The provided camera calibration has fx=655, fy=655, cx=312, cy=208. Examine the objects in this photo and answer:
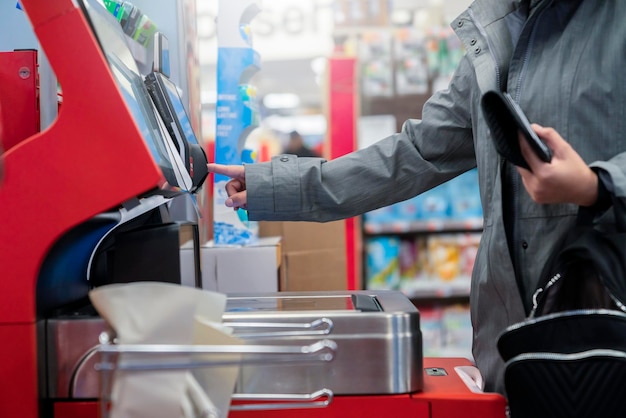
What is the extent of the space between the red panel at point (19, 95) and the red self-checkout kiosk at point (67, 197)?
0.29m

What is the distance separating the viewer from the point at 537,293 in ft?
3.43

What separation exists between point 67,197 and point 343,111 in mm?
3075

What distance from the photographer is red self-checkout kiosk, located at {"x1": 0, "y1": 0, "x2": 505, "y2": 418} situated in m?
0.88

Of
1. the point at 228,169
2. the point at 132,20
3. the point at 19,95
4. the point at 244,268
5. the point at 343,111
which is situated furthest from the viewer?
the point at 343,111

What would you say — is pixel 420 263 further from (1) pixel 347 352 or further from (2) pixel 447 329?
(1) pixel 347 352

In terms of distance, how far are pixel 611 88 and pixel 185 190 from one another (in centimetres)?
78

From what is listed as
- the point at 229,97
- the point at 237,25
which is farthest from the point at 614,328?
the point at 237,25

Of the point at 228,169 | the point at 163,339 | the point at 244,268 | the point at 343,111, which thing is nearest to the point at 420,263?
the point at 343,111

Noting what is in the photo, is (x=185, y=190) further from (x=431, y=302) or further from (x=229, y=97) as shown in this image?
(x=431, y=302)

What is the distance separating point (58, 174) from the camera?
90 cm

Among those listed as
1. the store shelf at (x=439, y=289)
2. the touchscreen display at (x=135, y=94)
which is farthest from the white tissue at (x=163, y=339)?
the store shelf at (x=439, y=289)

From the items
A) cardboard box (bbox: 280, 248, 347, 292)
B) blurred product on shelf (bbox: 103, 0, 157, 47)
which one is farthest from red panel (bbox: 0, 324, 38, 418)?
cardboard box (bbox: 280, 248, 347, 292)

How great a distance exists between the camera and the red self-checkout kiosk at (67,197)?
2.90 feet

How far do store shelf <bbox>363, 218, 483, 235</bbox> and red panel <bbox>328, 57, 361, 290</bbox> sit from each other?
23 cm
